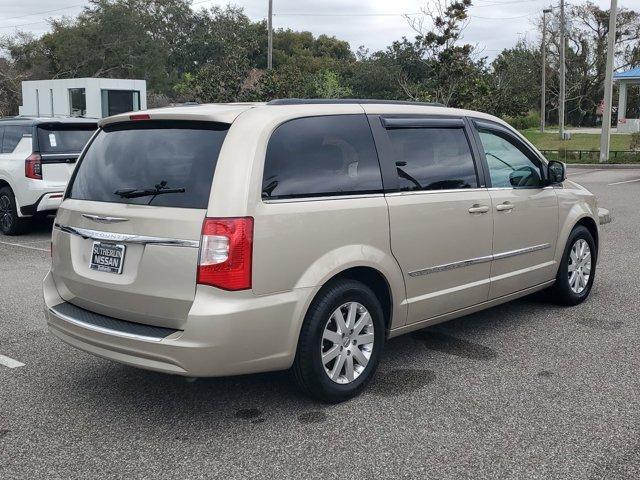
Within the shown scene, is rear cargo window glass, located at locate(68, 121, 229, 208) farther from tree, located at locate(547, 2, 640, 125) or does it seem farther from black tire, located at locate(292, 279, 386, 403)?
tree, located at locate(547, 2, 640, 125)

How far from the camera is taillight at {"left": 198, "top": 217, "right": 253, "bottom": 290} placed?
3.69 meters

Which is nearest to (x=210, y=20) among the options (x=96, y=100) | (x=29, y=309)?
(x=96, y=100)

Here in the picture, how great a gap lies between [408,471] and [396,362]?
1624 millimetres

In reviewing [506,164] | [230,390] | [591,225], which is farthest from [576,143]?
[230,390]

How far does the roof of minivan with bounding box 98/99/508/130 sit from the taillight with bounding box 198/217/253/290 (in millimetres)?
634

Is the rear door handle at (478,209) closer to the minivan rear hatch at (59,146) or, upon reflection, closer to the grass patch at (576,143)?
the minivan rear hatch at (59,146)

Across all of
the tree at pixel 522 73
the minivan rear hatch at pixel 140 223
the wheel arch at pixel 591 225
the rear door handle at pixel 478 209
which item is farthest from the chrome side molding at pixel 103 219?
the tree at pixel 522 73

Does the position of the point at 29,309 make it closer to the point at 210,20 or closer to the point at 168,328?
the point at 168,328

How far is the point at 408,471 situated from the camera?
3.43 metres

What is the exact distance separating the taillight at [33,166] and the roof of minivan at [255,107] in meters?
6.13

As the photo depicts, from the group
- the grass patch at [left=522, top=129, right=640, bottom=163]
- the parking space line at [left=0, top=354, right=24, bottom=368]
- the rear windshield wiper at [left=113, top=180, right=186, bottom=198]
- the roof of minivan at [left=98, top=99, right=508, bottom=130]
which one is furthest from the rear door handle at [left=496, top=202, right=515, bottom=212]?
the grass patch at [left=522, top=129, right=640, bottom=163]

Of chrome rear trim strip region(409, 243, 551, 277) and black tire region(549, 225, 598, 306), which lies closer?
chrome rear trim strip region(409, 243, 551, 277)

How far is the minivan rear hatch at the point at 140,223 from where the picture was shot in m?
3.76

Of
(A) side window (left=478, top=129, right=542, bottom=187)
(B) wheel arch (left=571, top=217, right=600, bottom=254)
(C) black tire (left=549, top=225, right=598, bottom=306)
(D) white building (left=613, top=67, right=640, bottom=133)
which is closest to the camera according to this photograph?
(A) side window (left=478, top=129, right=542, bottom=187)
